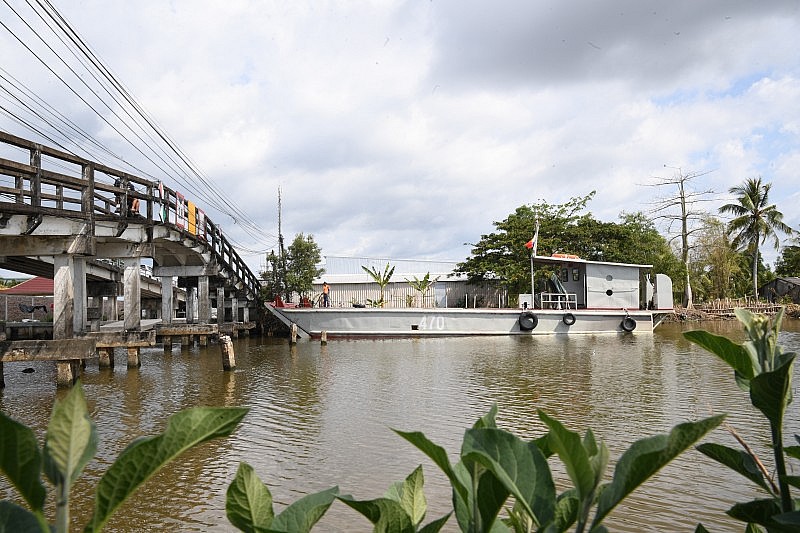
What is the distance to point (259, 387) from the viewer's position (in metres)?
10.9

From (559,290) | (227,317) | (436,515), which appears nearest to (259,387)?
(436,515)

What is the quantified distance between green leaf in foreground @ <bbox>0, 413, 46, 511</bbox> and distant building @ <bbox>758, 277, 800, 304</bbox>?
51937 mm

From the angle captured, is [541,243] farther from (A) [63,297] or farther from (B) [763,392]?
(B) [763,392]

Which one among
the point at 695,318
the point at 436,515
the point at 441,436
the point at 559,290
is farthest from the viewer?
the point at 695,318

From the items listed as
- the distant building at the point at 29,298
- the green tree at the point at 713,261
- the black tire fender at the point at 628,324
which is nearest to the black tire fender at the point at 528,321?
the black tire fender at the point at 628,324

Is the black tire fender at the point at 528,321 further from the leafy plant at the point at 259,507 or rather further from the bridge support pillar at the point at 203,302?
the leafy plant at the point at 259,507

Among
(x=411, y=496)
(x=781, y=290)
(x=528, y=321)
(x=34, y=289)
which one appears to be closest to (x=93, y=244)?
(x=411, y=496)

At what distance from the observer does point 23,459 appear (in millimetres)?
672

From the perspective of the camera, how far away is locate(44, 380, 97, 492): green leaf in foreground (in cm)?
66

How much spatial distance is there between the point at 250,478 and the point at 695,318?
3825 cm

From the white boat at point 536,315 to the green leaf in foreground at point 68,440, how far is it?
22.2 meters

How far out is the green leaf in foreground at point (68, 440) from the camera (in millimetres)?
657

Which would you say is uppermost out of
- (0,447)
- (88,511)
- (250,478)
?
(0,447)

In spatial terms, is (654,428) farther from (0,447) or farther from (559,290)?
(559,290)
